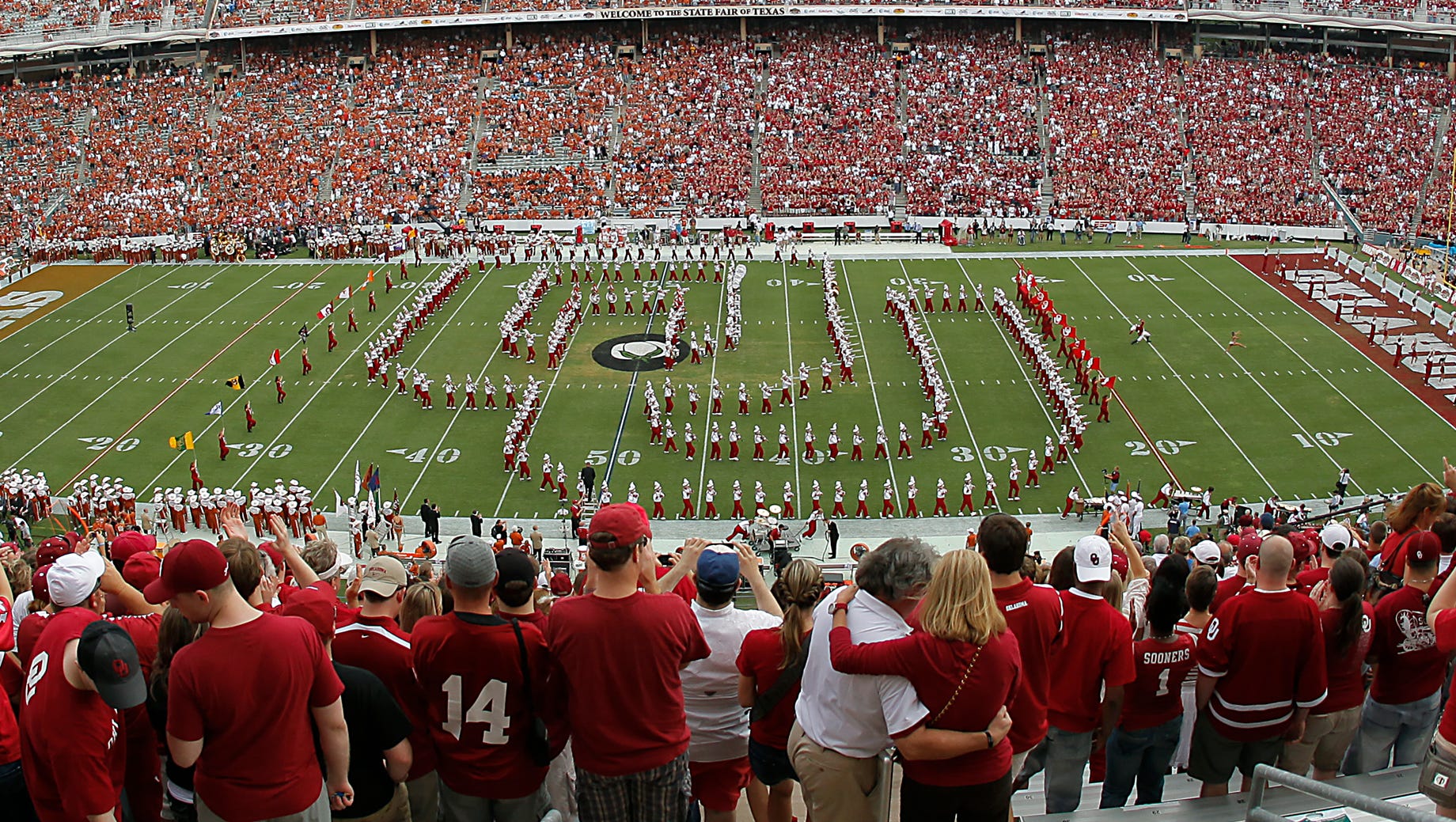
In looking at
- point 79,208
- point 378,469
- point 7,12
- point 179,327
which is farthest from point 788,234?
point 7,12

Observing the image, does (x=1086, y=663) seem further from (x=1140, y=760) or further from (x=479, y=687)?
(x=479, y=687)

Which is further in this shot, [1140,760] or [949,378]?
[949,378]

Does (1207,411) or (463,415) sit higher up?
(463,415)

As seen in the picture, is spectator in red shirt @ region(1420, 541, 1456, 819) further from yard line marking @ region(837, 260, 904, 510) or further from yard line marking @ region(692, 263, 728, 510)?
yard line marking @ region(692, 263, 728, 510)

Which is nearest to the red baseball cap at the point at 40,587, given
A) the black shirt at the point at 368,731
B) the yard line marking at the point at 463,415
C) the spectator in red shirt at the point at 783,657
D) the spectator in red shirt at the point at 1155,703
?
the black shirt at the point at 368,731

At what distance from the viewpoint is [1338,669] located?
223 inches

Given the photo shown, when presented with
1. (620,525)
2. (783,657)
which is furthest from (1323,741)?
(620,525)

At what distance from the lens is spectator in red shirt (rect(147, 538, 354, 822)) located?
4.13m

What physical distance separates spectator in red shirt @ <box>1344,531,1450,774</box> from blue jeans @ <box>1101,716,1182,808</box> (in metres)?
0.92

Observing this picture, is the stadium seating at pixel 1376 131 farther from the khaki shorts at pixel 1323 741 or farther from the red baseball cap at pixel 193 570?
the red baseball cap at pixel 193 570

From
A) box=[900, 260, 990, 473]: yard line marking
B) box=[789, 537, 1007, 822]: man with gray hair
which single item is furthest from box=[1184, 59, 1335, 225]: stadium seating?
box=[789, 537, 1007, 822]: man with gray hair

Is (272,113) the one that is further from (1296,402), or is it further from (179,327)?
(1296,402)

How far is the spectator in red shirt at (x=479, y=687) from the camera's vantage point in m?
4.59

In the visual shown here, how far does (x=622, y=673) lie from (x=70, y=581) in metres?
2.08
